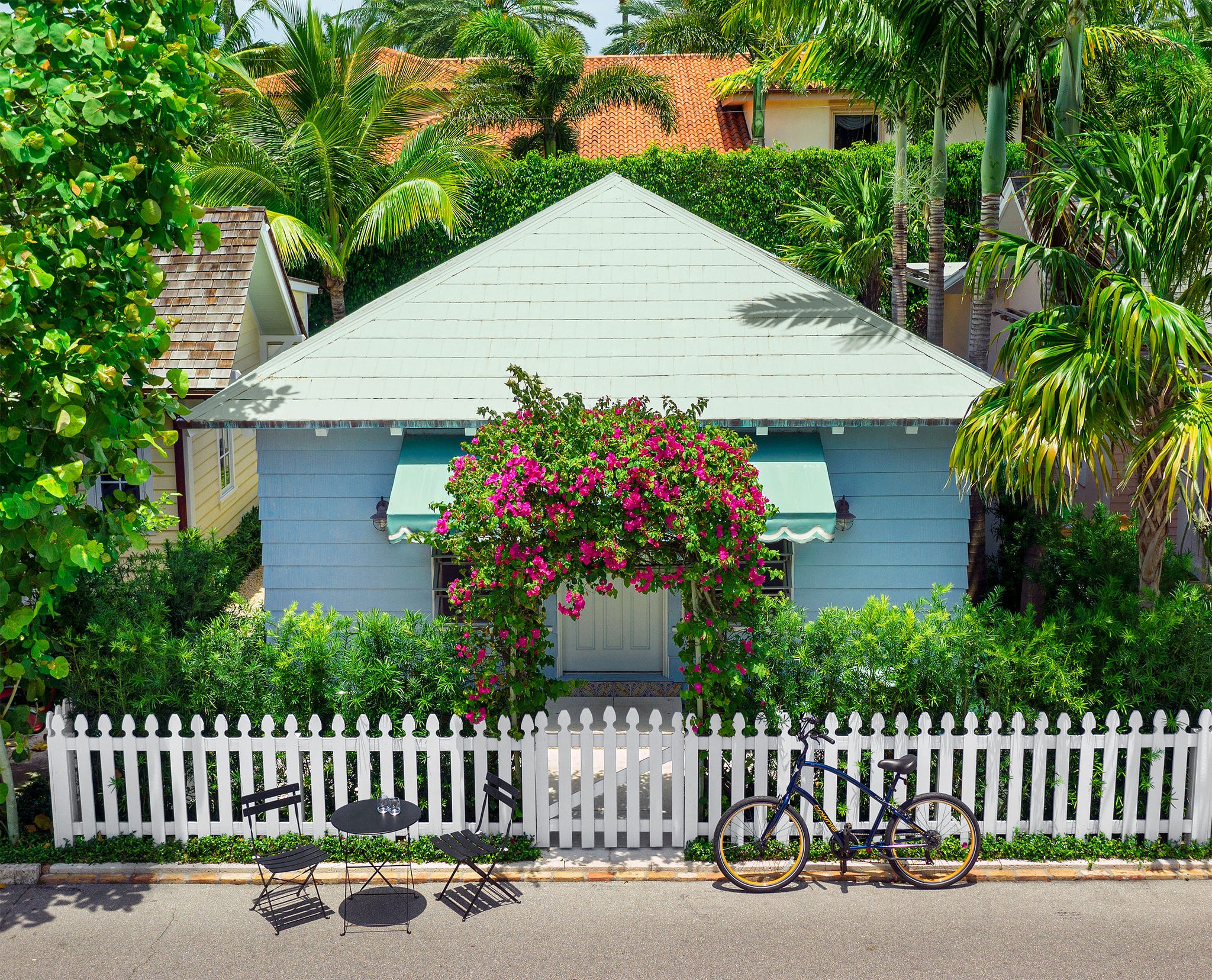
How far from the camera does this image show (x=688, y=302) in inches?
480

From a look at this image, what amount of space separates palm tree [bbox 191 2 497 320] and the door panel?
10.5 metres

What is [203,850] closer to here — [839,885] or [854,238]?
[839,885]

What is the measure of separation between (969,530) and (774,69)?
7.12m

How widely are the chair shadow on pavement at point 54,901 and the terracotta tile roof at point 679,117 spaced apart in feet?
83.0

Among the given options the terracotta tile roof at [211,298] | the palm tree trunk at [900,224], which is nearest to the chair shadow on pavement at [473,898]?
the terracotta tile roof at [211,298]

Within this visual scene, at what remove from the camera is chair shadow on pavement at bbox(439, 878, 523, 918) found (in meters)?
7.50

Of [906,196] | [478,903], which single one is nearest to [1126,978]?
[478,903]

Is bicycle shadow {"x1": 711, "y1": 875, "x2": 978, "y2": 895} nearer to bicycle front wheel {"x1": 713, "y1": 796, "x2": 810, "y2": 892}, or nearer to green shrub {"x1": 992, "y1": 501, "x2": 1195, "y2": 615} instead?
bicycle front wheel {"x1": 713, "y1": 796, "x2": 810, "y2": 892}

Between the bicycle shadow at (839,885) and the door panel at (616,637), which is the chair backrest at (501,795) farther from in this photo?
the door panel at (616,637)

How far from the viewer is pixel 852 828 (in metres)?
7.92

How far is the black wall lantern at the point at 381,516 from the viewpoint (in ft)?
36.4

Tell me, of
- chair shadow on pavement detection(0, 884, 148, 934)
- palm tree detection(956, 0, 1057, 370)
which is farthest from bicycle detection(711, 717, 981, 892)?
palm tree detection(956, 0, 1057, 370)

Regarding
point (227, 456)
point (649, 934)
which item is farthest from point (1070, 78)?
point (227, 456)

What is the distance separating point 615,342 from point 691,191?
13.1 metres
